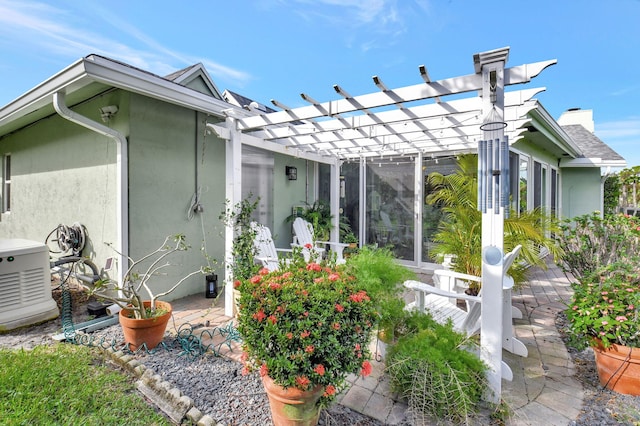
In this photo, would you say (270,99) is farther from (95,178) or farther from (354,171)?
(354,171)

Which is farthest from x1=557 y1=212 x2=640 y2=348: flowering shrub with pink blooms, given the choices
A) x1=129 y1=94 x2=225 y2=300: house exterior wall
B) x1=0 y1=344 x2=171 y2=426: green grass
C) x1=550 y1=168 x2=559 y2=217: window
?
x1=550 y1=168 x2=559 y2=217: window

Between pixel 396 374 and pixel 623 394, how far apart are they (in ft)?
5.46

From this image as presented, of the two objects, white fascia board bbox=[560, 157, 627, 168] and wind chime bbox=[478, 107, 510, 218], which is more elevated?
white fascia board bbox=[560, 157, 627, 168]

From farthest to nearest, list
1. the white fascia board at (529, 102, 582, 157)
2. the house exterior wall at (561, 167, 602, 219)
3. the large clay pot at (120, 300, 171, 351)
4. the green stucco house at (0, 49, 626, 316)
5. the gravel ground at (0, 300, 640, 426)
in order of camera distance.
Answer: the house exterior wall at (561, 167, 602, 219)
the white fascia board at (529, 102, 582, 157)
the green stucco house at (0, 49, 626, 316)
the large clay pot at (120, 300, 171, 351)
the gravel ground at (0, 300, 640, 426)

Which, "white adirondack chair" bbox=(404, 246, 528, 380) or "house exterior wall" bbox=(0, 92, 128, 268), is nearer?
"white adirondack chair" bbox=(404, 246, 528, 380)

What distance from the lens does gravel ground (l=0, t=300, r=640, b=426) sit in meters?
1.95

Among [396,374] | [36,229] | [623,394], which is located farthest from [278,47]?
[623,394]

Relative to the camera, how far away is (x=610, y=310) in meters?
2.29

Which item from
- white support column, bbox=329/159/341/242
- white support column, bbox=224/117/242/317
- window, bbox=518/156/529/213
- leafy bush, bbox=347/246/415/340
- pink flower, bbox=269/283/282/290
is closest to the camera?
pink flower, bbox=269/283/282/290

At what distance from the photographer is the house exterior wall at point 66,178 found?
13.5 ft

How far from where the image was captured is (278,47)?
6.27m

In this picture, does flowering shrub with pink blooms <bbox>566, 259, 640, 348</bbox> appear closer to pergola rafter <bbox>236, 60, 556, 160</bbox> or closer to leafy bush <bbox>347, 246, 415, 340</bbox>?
leafy bush <bbox>347, 246, 415, 340</bbox>

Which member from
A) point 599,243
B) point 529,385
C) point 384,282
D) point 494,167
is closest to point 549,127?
point 599,243

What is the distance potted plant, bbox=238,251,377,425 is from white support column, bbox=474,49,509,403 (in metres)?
0.90
